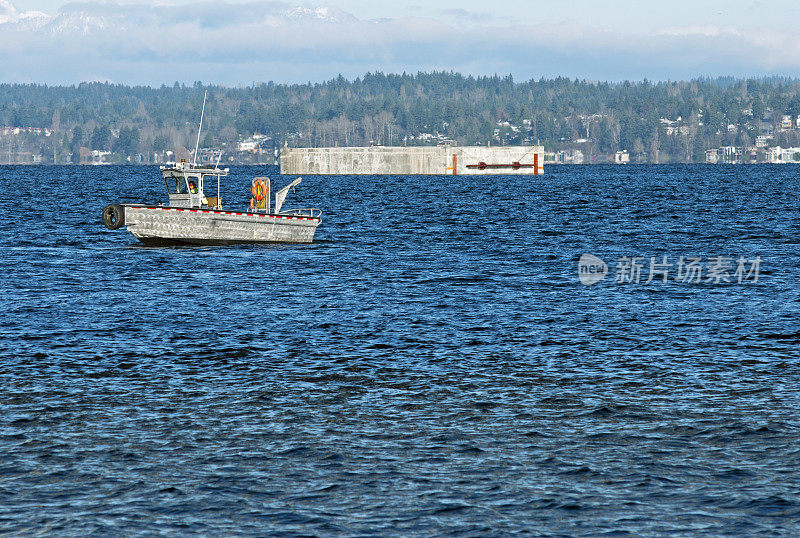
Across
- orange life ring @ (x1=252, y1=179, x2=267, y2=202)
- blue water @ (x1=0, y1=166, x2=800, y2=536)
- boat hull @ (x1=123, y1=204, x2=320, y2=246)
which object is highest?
orange life ring @ (x1=252, y1=179, x2=267, y2=202)

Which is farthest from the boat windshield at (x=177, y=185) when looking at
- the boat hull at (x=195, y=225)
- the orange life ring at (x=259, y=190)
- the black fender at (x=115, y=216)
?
the orange life ring at (x=259, y=190)

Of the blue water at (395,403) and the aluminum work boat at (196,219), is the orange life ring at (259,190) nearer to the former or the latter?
the aluminum work boat at (196,219)

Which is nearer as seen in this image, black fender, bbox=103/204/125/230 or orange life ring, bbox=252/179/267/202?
black fender, bbox=103/204/125/230

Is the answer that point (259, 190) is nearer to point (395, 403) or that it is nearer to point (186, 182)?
point (186, 182)

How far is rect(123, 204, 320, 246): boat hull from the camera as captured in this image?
1913 inches

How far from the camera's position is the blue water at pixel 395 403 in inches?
504

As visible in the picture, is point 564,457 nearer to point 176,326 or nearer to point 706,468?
point 706,468

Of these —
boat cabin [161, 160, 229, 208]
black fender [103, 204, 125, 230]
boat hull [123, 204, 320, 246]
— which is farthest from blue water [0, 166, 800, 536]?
boat cabin [161, 160, 229, 208]

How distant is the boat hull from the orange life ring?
136 centimetres

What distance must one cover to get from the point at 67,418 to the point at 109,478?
350 centimetres

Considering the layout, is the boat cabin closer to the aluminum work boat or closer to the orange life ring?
the aluminum work boat

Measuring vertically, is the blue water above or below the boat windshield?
below

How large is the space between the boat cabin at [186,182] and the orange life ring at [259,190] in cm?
171

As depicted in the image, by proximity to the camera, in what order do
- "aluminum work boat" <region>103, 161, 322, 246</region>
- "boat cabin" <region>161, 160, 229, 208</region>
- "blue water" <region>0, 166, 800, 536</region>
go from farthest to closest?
1. "boat cabin" <region>161, 160, 229, 208</region>
2. "aluminum work boat" <region>103, 161, 322, 246</region>
3. "blue water" <region>0, 166, 800, 536</region>
